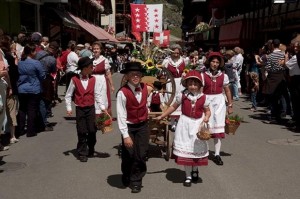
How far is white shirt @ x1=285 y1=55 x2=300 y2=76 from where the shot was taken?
1005 centimetres

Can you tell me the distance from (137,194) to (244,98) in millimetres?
11919

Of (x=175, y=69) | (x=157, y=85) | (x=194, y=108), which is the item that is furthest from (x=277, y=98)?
(x=194, y=108)

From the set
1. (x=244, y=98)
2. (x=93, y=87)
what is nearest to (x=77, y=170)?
(x=93, y=87)

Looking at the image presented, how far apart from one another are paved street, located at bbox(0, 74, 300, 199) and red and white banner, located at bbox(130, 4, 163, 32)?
1227 centimetres

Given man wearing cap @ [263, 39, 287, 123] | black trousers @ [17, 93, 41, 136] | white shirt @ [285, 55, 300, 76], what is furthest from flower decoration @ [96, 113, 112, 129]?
man wearing cap @ [263, 39, 287, 123]

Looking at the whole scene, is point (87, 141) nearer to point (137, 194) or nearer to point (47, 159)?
point (47, 159)

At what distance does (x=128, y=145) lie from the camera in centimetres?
545

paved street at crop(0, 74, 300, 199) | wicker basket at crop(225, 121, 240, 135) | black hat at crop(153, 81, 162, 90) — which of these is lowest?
paved street at crop(0, 74, 300, 199)

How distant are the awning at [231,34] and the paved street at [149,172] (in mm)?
14828

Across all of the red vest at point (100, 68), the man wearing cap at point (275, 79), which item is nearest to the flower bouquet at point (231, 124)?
the red vest at point (100, 68)

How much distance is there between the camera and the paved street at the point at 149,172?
18.2ft

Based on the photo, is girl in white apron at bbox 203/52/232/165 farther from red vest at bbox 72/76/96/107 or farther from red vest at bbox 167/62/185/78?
red vest at bbox 167/62/185/78

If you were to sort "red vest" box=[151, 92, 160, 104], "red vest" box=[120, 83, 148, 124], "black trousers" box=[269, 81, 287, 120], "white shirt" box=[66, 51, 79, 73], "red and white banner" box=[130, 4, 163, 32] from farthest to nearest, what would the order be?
"red and white banner" box=[130, 4, 163, 32]
"white shirt" box=[66, 51, 79, 73]
"black trousers" box=[269, 81, 287, 120]
"red vest" box=[151, 92, 160, 104]
"red vest" box=[120, 83, 148, 124]

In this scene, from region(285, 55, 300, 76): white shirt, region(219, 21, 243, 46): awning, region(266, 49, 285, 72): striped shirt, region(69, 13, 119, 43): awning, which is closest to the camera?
region(285, 55, 300, 76): white shirt
